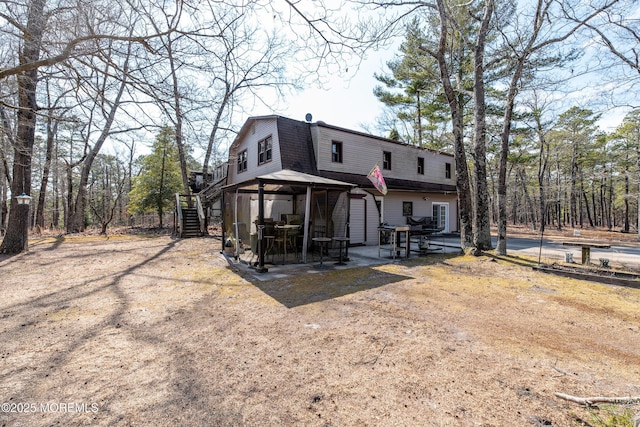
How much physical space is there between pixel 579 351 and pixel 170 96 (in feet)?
21.3

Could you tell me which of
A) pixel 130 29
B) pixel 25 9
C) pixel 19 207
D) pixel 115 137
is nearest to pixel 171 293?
pixel 130 29

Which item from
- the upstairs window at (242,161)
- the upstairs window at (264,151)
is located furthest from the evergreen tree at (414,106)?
the upstairs window at (242,161)

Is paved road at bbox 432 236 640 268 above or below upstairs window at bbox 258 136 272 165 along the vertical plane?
below

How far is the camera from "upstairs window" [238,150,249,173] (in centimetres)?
1496

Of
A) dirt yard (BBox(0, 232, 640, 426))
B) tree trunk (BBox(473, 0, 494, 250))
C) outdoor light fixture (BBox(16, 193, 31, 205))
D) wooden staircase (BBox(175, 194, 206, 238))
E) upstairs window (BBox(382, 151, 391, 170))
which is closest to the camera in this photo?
dirt yard (BBox(0, 232, 640, 426))

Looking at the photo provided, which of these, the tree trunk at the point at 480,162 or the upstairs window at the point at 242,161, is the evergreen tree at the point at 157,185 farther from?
the tree trunk at the point at 480,162

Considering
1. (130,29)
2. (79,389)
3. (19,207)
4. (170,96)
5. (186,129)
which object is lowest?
(79,389)

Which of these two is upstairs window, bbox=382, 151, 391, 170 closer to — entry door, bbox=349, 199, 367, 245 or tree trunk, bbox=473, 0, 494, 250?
entry door, bbox=349, 199, 367, 245

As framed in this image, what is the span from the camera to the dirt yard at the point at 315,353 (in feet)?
6.70

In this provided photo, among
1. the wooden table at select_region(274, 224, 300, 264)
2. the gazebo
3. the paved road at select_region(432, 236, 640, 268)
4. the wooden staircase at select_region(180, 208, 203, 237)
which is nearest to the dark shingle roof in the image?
the gazebo

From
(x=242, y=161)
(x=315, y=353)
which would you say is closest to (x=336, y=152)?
(x=242, y=161)

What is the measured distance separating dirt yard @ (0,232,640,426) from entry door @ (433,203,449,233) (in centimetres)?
1090

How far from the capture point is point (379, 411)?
2037 mm

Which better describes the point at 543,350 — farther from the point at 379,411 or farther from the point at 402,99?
the point at 402,99
